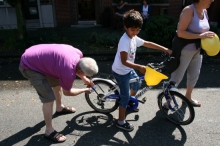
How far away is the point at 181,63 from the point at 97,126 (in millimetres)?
1646

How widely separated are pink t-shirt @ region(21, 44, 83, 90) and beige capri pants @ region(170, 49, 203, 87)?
1.60 metres

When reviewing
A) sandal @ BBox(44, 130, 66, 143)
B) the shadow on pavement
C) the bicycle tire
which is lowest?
the shadow on pavement

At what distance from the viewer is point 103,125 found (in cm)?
325

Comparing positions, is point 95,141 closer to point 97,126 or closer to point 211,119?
point 97,126

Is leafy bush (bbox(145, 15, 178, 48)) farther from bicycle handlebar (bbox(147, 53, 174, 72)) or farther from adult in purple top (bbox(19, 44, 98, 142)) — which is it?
adult in purple top (bbox(19, 44, 98, 142))

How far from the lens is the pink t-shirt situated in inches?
96.2

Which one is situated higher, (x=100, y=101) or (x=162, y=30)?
(x=162, y=30)

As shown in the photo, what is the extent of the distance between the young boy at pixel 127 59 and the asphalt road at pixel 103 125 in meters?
0.25

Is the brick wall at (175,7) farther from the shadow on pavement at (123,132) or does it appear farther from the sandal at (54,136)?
the sandal at (54,136)

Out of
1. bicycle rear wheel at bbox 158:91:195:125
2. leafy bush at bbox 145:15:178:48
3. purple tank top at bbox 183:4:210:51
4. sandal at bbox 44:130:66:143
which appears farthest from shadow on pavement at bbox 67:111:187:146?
leafy bush at bbox 145:15:178:48

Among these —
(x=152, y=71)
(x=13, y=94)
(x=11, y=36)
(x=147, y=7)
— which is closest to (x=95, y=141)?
(x=152, y=71)

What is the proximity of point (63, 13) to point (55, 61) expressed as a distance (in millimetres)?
9526

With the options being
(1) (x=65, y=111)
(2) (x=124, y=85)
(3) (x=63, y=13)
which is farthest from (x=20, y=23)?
(2) (x=124, y=85)

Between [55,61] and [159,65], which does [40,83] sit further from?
[159,65]
